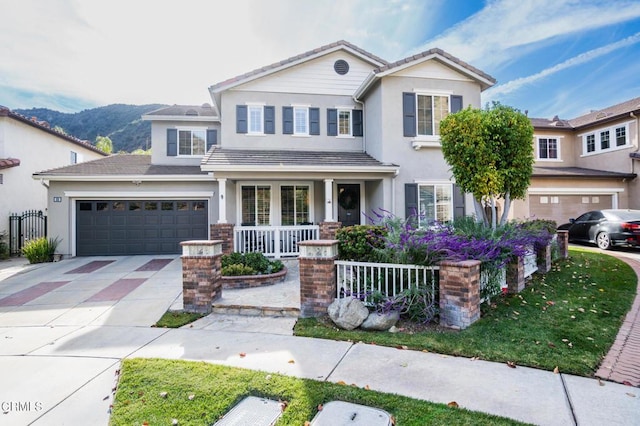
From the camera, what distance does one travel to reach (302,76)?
43.5ft

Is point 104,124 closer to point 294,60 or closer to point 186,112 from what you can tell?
point 186,112

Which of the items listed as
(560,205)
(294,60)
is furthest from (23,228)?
(560,205)

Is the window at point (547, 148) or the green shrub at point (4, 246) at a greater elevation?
the window at point (547, 148)

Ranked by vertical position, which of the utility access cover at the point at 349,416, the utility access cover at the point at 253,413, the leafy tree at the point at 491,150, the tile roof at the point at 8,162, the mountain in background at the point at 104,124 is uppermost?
the mountain in background at the point at 104,124

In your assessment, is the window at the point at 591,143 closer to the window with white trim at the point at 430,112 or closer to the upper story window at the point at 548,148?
the upper story window at the point at 548,148

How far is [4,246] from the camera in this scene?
44.3 feet

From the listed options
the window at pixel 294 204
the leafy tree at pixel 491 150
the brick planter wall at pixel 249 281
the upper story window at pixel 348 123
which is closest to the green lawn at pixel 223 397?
the brick planter wall at pixel 249 281

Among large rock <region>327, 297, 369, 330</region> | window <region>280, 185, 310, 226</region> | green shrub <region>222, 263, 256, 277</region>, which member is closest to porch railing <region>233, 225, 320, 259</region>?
window <region>280, 185, 310, 226</region>

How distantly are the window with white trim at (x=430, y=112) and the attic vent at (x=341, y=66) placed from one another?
3.56 m

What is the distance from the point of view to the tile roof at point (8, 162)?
1379 centimetres

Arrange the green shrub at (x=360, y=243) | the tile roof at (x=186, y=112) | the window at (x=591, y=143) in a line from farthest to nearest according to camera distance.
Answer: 1. the window at (x=591, y=143)
2. the tile roof at (x=186, y=112)
3. the green shrub at (x=360, y=243)

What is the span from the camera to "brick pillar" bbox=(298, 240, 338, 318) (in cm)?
550

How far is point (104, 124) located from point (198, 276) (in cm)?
7146

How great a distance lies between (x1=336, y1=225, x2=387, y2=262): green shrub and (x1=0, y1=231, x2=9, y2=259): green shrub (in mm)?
15303
